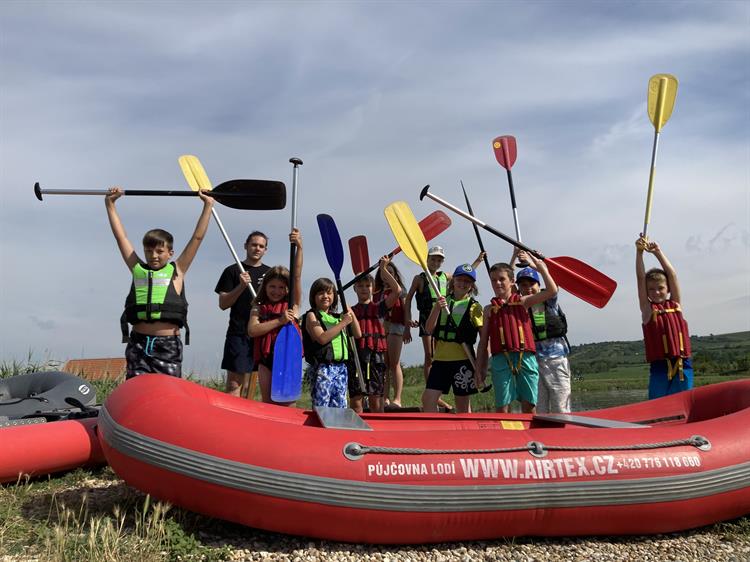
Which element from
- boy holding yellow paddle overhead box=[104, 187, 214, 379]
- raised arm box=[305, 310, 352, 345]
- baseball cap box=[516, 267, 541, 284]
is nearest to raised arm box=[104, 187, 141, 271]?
boy holding yellow paddle overhead box=[104, 187, 214, 379]

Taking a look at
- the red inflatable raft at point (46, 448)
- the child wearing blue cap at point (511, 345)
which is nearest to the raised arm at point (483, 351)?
the child wearing blue cap at point (511, 345)

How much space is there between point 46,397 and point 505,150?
4.93m

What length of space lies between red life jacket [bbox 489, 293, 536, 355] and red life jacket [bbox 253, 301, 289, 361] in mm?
1586

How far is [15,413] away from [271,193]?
260cm

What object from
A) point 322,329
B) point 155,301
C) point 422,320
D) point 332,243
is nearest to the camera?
point 155,301

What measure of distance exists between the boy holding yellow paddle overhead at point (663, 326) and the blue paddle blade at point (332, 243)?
2.61m

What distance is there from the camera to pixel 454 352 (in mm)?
4992

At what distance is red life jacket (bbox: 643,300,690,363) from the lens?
4508mm

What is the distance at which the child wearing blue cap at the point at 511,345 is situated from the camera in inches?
186

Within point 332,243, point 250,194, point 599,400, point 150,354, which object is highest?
point 250,194

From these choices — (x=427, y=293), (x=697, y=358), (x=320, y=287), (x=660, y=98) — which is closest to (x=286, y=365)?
(x=320, y=287)

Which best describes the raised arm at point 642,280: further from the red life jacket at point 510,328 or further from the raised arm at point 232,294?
the raised arm at point 232,294

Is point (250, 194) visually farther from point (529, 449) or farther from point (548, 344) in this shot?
point (529, 449)

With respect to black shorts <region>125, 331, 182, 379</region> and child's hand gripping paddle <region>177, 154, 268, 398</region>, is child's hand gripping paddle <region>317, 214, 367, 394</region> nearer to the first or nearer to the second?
child's hand gripping paddle <region>177, 154, 268, 398</region>
